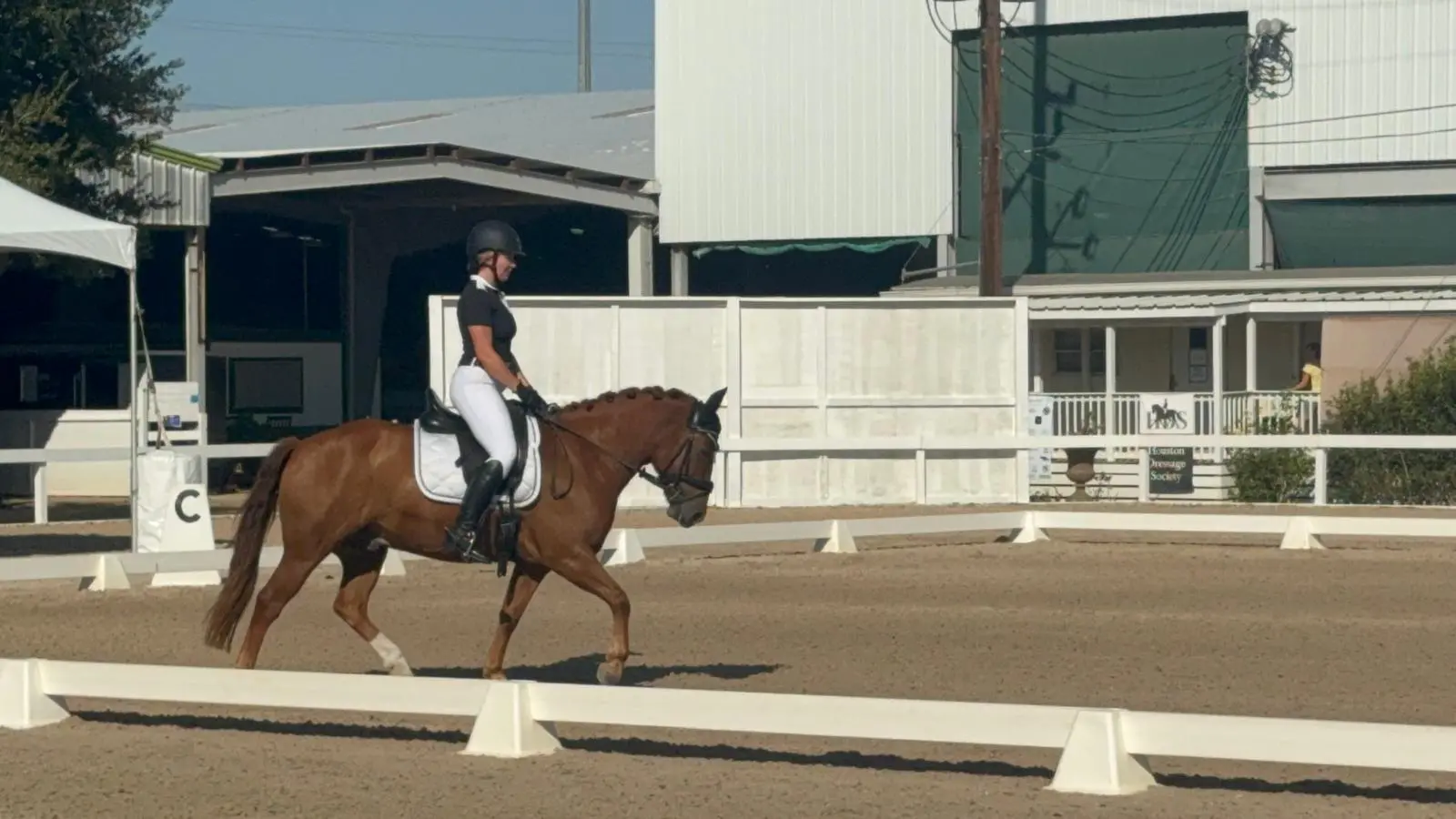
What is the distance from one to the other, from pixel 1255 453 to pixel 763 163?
46.7 feet

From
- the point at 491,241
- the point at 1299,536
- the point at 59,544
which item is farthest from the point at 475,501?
the point at 59,544

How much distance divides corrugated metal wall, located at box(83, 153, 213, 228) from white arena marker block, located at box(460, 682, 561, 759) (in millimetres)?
20875

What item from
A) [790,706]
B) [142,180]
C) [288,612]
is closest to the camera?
[790,706]

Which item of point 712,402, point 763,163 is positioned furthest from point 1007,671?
point 763,163

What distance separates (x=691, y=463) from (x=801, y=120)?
27.3 meters

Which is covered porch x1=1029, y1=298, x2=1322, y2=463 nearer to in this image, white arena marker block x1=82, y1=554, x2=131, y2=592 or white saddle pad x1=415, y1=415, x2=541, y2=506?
white arena marker block x1=82, y1=554, x2=131, y2=592

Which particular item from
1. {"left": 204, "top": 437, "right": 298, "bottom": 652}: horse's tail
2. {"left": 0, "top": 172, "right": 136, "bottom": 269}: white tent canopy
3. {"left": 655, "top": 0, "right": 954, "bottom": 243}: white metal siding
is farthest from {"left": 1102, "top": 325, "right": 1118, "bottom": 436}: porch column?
{"left": 204, "top": 437, "right": 298, "bottom": 652}: horse's tail

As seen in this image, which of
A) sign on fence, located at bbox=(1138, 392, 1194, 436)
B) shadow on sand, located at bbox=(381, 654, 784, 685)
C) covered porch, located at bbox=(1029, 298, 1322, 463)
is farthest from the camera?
covered porch, located at bbox=(1029, 298, 1322, 463)

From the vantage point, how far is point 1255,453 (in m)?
25.5

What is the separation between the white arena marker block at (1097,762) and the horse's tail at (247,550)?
4.26 m

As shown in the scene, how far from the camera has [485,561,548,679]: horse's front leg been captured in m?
10.1

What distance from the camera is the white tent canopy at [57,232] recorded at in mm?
16156

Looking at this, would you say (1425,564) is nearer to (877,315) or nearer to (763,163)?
(877,315)

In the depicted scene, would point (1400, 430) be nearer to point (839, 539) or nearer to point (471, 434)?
point (839, 539)
